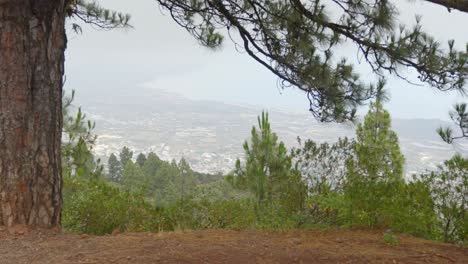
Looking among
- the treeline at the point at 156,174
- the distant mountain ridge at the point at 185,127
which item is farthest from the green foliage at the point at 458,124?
the distant mountain ridge at the point at 185,127

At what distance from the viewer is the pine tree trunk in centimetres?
452

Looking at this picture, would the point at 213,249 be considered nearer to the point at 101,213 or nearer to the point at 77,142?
the point at 101,213

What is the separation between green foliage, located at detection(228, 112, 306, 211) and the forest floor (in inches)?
56.6

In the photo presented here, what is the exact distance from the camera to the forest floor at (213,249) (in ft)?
12.6

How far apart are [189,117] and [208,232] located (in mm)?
71391

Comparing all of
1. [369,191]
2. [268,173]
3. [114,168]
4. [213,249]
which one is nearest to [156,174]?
[114,168]

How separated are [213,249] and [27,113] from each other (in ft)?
6.52

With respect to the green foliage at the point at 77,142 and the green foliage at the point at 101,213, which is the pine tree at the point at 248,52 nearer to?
the green foliage at the point at 101,213

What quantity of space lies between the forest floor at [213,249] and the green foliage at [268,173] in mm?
1439

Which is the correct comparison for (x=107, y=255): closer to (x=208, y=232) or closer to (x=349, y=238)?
(x=208, y=232)

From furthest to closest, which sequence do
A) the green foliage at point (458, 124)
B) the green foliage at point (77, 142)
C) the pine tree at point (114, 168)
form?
the pine tree at point (114, 168)
the green foliage at point (77, 142)
the green foliage at point (458, 124)

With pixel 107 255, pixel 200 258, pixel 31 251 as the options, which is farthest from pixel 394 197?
pixel 31 251

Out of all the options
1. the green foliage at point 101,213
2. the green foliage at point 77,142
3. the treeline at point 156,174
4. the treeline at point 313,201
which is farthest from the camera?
the treeline at point 156,174

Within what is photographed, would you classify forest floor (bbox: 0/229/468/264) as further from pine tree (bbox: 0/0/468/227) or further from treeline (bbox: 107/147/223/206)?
treeline (bbox: 107/147/223/206)
